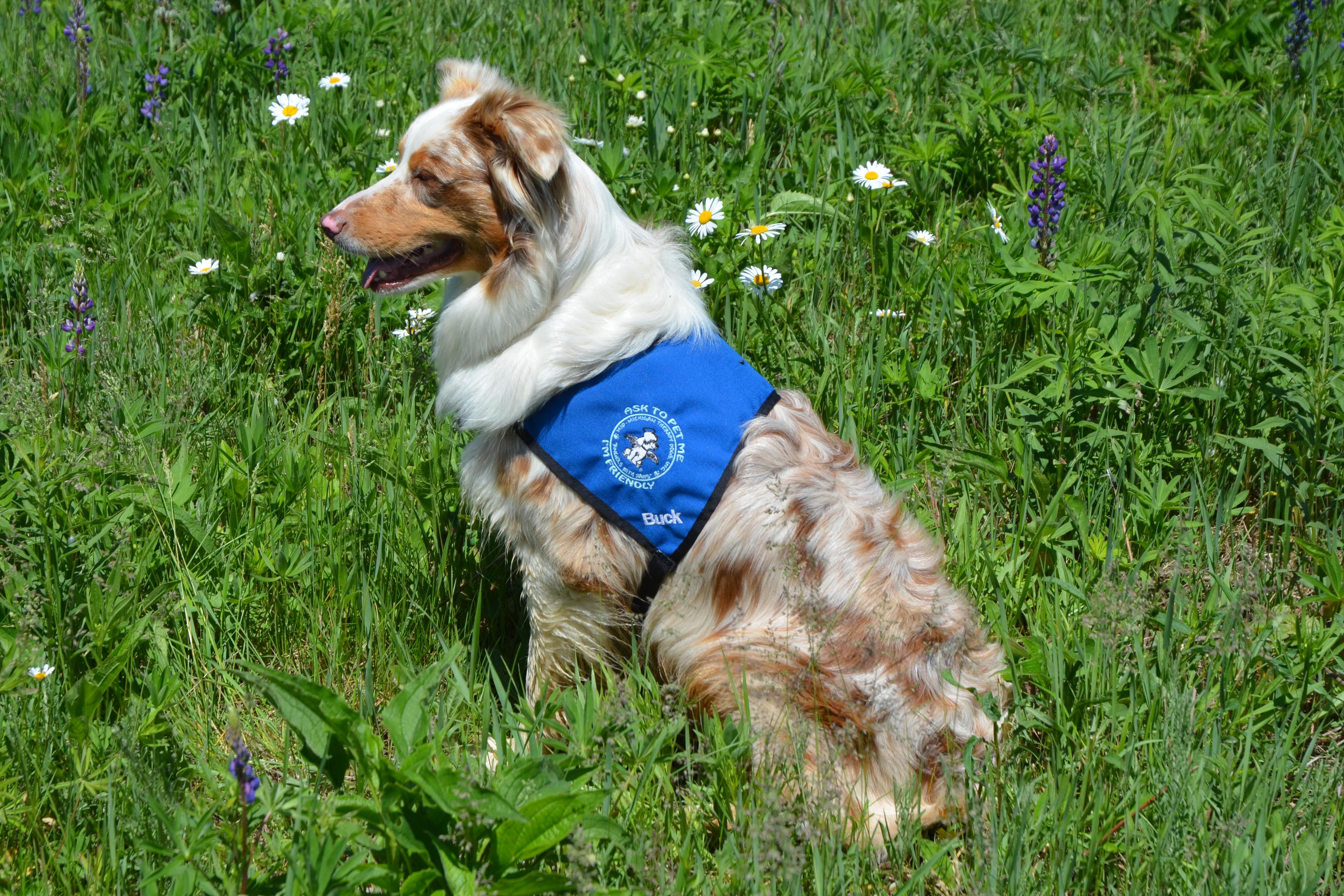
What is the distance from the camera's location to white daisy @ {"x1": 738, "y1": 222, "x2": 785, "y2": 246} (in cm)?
381

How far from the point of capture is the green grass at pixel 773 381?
2.25m

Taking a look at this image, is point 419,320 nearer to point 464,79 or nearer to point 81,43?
point 464,79

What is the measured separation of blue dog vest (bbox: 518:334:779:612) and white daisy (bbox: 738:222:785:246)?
3.71 feet

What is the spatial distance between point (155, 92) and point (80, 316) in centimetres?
181

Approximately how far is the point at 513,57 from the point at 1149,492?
3423mm

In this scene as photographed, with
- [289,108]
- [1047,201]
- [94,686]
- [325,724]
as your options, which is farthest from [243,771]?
[289,108]

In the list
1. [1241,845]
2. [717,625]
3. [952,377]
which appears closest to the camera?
Answer: [1241,845]

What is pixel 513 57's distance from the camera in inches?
196

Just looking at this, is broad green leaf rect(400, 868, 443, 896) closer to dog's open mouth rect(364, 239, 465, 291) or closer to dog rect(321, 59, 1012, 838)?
dog rect(321, 59, 1012, 838)

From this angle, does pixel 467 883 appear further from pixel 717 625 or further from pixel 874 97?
pixel 874 97

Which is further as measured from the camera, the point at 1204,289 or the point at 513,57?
the point at 513,57

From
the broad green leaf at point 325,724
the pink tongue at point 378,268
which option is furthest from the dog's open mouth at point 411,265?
the broad green leaf at point 325,724

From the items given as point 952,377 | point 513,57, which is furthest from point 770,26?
point 952,377

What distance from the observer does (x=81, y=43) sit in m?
4.57
